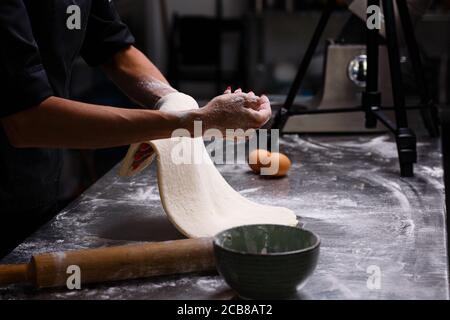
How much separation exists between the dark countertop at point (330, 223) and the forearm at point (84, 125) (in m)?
0.20

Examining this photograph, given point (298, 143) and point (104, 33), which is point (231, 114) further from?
point (298, 143)

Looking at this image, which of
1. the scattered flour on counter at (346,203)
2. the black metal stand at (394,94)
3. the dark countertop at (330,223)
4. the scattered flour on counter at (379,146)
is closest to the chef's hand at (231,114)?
the dark countertop at (330,223)

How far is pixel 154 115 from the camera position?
1.37 meters

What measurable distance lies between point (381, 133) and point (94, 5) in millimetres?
1127

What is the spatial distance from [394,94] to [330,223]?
0.69 meters

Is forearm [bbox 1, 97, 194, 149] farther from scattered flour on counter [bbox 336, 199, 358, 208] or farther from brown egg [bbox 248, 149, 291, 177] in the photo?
brown egg [bbox 248, 149, 291, 177]

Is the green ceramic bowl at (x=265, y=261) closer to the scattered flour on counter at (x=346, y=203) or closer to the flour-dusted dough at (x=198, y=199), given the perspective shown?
the flour-dusted dough at (x=198, y=199)

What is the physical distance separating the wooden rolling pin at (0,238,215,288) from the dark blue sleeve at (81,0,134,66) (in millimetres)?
829

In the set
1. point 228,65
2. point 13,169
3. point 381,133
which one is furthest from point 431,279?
point 228,65

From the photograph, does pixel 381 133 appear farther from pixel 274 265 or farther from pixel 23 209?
pixel 274 265

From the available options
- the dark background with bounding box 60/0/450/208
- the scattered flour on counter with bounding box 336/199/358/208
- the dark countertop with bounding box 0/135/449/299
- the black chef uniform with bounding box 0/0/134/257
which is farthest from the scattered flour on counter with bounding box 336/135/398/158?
the dark background with bounding box 60/0/450/208

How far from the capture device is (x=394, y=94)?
210 cm

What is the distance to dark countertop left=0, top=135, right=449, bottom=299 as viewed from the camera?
1184 mm

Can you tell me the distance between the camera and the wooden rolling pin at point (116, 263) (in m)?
1.17
